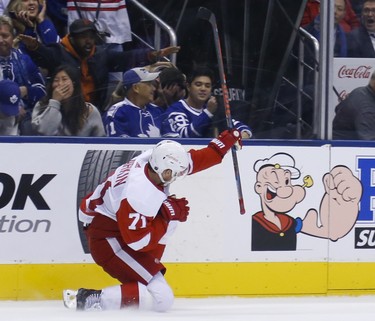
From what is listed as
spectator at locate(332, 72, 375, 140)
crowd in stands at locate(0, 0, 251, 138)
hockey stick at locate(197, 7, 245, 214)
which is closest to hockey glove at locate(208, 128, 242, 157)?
hockey stick at locate(197, 7, 245, 214)

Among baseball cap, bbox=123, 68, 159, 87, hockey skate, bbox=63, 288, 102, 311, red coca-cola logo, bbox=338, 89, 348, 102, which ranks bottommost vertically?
hockey skate, bbox=63, 288, 102, 311

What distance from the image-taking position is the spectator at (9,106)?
568 centimetres

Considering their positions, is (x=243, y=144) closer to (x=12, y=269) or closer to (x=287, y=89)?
(x=287, y=89)

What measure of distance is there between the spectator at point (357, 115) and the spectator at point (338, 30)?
0.22m

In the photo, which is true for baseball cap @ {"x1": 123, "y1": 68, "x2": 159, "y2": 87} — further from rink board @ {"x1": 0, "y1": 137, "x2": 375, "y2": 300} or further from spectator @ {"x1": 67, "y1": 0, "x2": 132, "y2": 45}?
rink board @ {"x1": 0, "y1": 137, "x2": 375, "y2": 300}

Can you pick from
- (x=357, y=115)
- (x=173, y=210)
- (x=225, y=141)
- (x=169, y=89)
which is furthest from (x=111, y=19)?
(x=357, y=115)

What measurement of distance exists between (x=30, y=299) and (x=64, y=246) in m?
0.32

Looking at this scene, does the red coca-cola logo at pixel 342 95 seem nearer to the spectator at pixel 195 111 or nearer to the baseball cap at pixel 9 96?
the spectator at pixel 195 111

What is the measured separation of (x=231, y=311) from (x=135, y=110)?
1.13m

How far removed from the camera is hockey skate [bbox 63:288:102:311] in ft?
18.0

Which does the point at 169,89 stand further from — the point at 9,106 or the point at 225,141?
the point at 9,106

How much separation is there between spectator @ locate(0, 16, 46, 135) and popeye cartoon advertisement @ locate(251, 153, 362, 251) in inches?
46.8

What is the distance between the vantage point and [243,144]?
5.97 metres

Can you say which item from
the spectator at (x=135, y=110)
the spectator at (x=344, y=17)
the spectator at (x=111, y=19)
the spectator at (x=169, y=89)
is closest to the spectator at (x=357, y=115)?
the spectator at (x=344, y=17)
